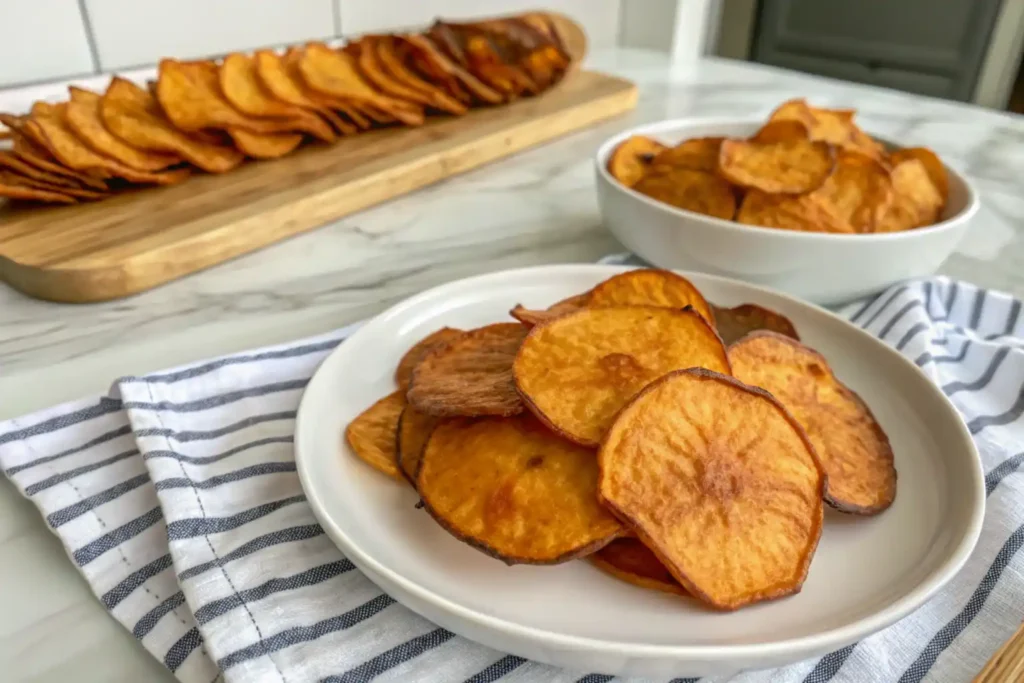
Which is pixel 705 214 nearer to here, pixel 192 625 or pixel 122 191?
pixel 192 625

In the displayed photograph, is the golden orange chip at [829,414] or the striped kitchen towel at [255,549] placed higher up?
the golden orange chip at [829,414]

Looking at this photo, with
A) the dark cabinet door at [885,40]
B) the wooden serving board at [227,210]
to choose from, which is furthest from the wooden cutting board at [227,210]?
the dark cabinet door at [885,40]

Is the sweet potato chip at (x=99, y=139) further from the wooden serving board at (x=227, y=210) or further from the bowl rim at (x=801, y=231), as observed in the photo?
the bowl rim at (x=801, y=231)

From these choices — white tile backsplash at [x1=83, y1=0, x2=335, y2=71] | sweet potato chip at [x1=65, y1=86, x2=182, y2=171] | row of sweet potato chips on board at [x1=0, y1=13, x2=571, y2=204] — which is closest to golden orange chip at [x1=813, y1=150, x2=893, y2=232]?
row of sweet potato chips on board at [x1=0, y1=13, x2=571, y2=204]

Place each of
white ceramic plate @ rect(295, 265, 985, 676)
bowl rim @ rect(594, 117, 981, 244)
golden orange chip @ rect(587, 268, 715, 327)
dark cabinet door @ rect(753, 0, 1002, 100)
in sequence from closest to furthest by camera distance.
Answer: white ceramic plate @ rect(295, 265, 985, 676), golden orange chip @ rect(587, 268, 715, 327), bowl rim @ rect(594, 117, 981, 244), dark cabinet door @ rect(753, 0, 1002, 100)

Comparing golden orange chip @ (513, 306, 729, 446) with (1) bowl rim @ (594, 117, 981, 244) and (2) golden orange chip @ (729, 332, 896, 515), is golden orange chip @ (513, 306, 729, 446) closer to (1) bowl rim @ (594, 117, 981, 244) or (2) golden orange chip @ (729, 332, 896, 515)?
(2) golden orange chip @ (729, 332, 896, 515)

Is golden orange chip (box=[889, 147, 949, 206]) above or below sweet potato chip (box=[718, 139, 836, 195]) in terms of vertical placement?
below
